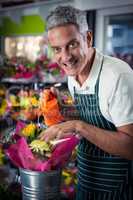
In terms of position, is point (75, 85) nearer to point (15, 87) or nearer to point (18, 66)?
point (15, 87)

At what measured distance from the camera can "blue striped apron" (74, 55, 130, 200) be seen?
1687 mm

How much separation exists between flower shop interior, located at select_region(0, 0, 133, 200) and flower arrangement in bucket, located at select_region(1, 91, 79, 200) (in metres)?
1.16

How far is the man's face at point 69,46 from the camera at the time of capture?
1451 millimetres

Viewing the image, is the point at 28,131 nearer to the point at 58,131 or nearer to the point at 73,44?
the point at 58,131

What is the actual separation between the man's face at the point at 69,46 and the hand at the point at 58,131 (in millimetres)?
249

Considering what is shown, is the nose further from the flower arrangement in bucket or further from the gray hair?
the flower arrangement in bucket

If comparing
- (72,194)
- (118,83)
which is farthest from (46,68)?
(118,83)

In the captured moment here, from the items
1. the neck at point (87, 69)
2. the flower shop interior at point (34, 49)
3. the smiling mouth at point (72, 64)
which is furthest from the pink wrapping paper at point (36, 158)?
the flower shop interior at point (34, 49)

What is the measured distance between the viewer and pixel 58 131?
4.63ft

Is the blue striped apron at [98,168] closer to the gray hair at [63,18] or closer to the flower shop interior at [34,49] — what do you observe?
the gray hair at [63,18]

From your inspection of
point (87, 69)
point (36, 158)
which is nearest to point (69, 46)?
point (87, 69)

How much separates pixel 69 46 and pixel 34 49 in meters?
3.48

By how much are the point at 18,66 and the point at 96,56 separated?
2853 mm

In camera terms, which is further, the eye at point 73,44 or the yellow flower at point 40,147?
the eye at point 73,44
